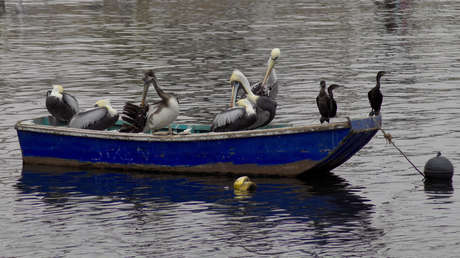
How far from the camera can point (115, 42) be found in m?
63.2

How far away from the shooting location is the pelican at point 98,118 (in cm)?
2529

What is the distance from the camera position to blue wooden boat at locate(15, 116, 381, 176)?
22.8 meters

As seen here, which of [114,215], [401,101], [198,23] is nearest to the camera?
[114,215]

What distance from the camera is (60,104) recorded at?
2650 centimetres

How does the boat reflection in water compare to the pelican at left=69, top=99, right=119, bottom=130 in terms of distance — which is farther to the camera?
the pelican at left=69, top=99, right=119, bottom=130

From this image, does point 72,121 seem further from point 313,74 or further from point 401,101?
point 313,74

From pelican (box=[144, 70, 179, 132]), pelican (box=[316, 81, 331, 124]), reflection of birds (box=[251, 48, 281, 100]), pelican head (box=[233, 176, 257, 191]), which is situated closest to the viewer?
pelican head (box=[233, 176, 257, 191])

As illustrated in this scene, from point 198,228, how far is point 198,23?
61.4 meters

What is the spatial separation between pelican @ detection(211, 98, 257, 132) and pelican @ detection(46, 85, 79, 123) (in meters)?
4.43

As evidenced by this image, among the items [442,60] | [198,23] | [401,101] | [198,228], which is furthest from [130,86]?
[198,23]

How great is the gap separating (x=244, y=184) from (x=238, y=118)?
205 centimetres

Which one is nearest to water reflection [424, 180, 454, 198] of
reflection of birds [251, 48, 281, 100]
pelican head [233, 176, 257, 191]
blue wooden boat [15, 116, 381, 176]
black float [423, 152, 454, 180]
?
black float [423, 152, 454, 180]

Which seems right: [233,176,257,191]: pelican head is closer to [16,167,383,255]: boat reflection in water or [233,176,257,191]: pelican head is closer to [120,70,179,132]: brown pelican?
[16,167,383,255]: boat reflection in water

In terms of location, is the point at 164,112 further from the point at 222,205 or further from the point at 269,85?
the point at 269,85
